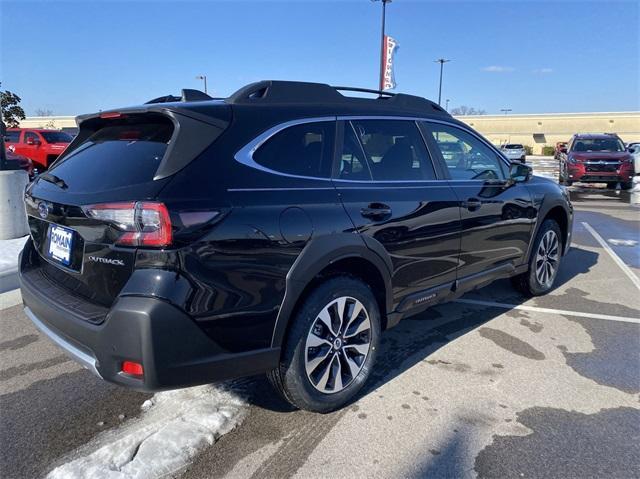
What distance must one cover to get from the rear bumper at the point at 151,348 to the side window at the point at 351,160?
122cm

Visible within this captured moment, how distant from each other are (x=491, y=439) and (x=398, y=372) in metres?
0.89

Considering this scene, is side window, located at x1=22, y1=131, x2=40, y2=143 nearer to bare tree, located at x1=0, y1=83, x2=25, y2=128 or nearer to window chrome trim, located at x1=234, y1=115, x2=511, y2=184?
bare tree, located at x1=0, y1=83, x2=25, y2=128

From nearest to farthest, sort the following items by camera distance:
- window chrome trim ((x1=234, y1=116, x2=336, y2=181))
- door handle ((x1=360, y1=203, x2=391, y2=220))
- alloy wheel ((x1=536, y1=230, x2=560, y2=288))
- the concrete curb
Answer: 1. window chrome trim ((x1=234, y1=116, x2=336, y2=181))
2. door handle ((x1=360, y1=203, x2=391, y2=220))
3. the concrete curb
4. alloy wheel ((x1=536, y1=230, x2=560, y2=288))

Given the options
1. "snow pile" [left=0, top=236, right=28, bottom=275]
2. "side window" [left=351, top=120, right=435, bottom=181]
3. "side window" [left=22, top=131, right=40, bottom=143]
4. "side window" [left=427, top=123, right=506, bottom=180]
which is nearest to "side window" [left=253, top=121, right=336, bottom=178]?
"side window" [left=351, top=120, right=435, bottom=181]

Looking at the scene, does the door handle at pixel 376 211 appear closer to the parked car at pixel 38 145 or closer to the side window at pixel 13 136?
the parked car at pixel 38 145

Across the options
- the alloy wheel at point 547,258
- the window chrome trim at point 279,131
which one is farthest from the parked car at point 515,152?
the window chrome trim at point 279,131

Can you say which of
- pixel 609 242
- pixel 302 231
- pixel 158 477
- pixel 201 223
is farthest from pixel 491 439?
pixel 609 242

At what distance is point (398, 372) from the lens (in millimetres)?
3504

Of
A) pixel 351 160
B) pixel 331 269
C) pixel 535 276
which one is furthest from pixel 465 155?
pixel 331 269

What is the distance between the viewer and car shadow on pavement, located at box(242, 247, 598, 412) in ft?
A: 10.6

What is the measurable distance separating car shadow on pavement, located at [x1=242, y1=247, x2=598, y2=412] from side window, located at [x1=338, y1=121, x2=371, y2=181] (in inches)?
56.0

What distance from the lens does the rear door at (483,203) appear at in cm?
389

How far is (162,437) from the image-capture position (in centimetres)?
265

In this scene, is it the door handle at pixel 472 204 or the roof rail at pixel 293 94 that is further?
the door handle at pixel 472 204
